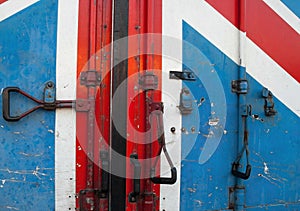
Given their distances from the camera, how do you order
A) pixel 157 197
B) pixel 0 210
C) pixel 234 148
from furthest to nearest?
1. pixel 234 148
2. pixel 157 197
3. pixel 0 210

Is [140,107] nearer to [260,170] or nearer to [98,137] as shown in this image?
[98,137]

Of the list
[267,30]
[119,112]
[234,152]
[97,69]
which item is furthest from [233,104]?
[97,69]

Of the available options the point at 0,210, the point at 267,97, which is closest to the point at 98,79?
the point at 0,210

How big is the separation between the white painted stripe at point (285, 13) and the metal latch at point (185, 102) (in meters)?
0.65

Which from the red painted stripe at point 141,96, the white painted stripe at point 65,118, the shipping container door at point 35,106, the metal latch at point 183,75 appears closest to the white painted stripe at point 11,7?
the shipping container door at point 35,106

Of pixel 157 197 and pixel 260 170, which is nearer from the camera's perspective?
pixel 157 197

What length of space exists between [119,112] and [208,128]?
44 centimetres

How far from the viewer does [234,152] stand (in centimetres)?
168

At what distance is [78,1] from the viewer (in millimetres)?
1510

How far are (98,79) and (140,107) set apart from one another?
22cm

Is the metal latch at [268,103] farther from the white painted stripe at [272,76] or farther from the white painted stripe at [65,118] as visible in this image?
the white painted stripe at [65,118]

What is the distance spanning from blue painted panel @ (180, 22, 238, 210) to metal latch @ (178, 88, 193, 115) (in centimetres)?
2

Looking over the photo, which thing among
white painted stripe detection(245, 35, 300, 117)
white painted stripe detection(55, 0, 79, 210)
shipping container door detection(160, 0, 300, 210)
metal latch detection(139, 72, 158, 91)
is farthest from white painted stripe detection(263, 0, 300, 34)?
white painted stripe detection(55, 0, 79, 210)

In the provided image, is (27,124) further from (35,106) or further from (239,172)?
(239,172)
